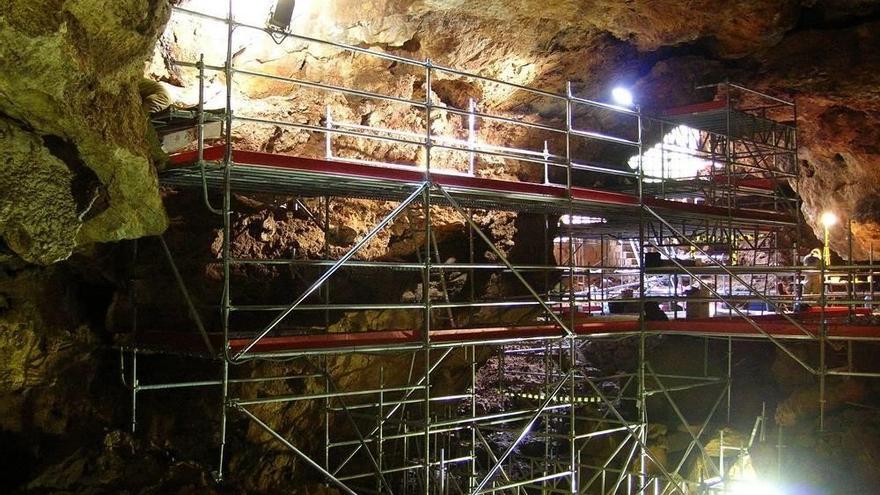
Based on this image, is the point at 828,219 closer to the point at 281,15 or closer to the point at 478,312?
the point at 478,312

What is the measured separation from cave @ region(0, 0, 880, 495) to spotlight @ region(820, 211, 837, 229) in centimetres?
4

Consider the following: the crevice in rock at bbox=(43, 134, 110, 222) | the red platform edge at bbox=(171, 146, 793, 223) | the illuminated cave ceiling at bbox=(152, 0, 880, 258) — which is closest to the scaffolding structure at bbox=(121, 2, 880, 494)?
the red platform edge at bbox=(171, 146, 793, 223)

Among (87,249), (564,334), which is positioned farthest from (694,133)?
(87,249)

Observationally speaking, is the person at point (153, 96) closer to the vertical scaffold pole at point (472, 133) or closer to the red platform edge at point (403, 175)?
the red platform edge at point (403, 175)

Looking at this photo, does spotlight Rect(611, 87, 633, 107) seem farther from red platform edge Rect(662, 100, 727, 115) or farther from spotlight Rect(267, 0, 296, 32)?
spotlight Rect(267, 0, 296, 32)

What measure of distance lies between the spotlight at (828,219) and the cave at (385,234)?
0.04 m

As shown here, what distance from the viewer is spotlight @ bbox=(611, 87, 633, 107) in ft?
42.2

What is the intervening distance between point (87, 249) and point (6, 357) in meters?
1.18

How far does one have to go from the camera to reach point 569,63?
11.0 meters

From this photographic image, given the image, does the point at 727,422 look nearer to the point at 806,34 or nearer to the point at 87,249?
the point at 806,34

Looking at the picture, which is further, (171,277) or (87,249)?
(171,277)

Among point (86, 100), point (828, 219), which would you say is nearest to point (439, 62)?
point (86, 100)

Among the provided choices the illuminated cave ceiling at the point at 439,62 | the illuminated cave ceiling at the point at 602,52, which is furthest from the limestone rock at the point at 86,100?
the illuminated cave ceiling at the point at 602,52

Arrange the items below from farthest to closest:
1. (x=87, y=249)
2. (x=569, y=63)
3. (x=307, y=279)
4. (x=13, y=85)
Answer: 1. (x=569, y=63)
2. (x=307, y=279)
3. (x=87, y=249)
4. (x=13, y=85)
